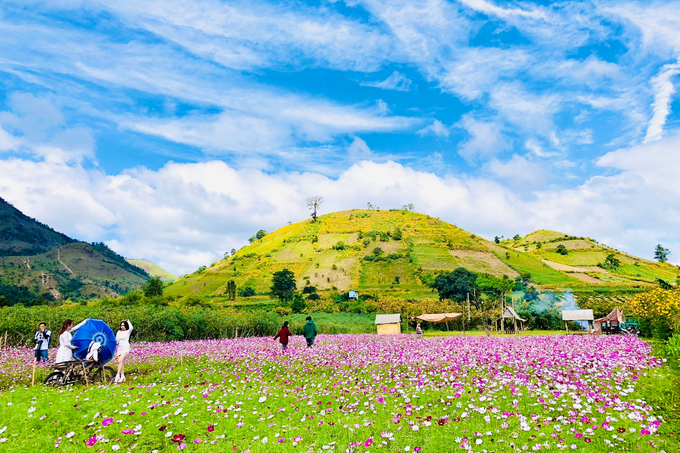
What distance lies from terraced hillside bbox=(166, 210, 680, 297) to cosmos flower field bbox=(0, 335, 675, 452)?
256ft

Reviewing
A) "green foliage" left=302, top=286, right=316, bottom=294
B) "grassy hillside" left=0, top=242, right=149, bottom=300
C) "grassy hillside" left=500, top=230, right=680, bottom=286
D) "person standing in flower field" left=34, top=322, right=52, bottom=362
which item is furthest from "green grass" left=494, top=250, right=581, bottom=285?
"grassy hillside" left=0, top=242, right=149, bottom=300

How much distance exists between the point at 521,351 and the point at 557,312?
49.2 m

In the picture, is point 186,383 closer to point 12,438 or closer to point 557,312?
point 12,438

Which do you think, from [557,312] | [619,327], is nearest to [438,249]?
[557,312]

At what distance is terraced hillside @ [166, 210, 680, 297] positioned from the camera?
104250 mm

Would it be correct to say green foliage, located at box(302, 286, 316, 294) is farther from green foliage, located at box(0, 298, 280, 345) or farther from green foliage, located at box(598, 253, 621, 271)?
green foliage, located at box(598, 253, 621, 271)

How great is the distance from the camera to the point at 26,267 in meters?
163

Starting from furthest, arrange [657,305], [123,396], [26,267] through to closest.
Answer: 1. [26,267]
2. [657,305]
3. [123,396]

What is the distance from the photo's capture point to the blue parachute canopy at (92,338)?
13898mm

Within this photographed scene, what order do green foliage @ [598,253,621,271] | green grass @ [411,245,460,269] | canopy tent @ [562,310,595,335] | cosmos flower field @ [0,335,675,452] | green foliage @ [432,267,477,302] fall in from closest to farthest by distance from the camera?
1. cosmos flower field @ [0,335,675,452]
2. canopy tent @ [562,310,595,335]
3. green foliage @ [432,267,477,302]
4. green grass @ [411,245,460,269]
5. green foliage @ [598,253,621,271]

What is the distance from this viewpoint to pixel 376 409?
32.9 feet

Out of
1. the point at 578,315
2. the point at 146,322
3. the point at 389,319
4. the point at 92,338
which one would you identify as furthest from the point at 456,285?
the point at 92,338

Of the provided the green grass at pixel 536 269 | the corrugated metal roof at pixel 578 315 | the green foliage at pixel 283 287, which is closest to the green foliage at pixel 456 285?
the green grass at pixel 536 269

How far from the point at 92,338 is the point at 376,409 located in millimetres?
10297
